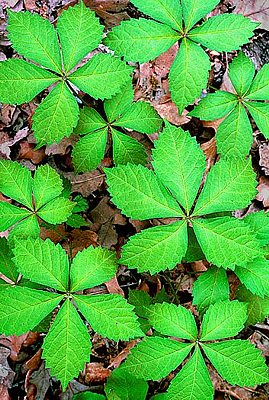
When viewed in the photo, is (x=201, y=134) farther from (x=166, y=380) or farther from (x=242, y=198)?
(x=166, y=380)

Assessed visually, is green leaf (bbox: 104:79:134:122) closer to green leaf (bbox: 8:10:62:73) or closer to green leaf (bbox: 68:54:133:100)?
green leaf (bbox: 68:54:133:100)

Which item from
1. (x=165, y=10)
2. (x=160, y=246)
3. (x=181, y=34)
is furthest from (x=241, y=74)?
(x=160, y=246)

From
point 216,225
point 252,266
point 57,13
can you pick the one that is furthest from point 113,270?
point 57,13

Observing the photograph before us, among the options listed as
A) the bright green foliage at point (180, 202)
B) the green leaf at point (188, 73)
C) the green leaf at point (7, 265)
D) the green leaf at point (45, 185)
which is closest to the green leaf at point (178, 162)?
the bright green foliage at point (180, 202)

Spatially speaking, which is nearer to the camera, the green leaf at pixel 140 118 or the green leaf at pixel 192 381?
the green leaf at pixel 192 381

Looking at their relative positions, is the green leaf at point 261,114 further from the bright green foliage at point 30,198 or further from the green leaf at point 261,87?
the bright green foliage at point 30,198

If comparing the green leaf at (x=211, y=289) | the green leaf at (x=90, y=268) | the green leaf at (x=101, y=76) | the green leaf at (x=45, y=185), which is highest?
the green leaf at (x=101, y=76)
